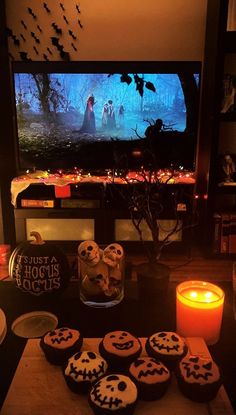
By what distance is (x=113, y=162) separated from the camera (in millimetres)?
2875

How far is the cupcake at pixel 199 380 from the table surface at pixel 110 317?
6 cm

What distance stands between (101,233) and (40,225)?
498 mm

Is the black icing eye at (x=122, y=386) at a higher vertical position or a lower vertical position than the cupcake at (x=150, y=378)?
higher

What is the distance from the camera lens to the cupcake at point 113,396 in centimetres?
56

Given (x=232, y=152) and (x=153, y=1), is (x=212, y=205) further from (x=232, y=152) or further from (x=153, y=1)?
(x=153, y=1)

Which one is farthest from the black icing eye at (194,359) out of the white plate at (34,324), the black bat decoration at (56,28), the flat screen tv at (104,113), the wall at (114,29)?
the black bat decoration at (56,28)

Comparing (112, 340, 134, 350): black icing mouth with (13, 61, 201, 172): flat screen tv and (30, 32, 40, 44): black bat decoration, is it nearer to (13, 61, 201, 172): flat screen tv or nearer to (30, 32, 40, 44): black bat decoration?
(13, 61, 201, 172): flat screen tv

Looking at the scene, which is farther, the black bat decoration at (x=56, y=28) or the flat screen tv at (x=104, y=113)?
the black bat decoration at (x=56, y=28)

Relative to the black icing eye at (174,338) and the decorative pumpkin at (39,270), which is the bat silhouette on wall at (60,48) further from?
the black icing eye at (174,338)

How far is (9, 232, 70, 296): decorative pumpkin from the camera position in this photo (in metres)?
0.97

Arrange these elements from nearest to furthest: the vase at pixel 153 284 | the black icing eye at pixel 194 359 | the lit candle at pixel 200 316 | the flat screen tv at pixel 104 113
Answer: the black icing eye at pixel 194 359 < the lit candle at pixel 200 316 < the vase at pixel 153 284 < the flat screen tv at pixel 104 113

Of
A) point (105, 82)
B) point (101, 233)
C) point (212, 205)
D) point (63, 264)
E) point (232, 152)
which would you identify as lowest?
point (101, 233)

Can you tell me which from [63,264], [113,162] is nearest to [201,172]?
[113,162]

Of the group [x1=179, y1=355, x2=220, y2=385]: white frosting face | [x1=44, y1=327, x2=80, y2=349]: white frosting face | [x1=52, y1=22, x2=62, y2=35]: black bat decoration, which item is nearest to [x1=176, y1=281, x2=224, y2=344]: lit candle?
[x1=179, y1=355, x2=220, y2=385]: white frosting face
